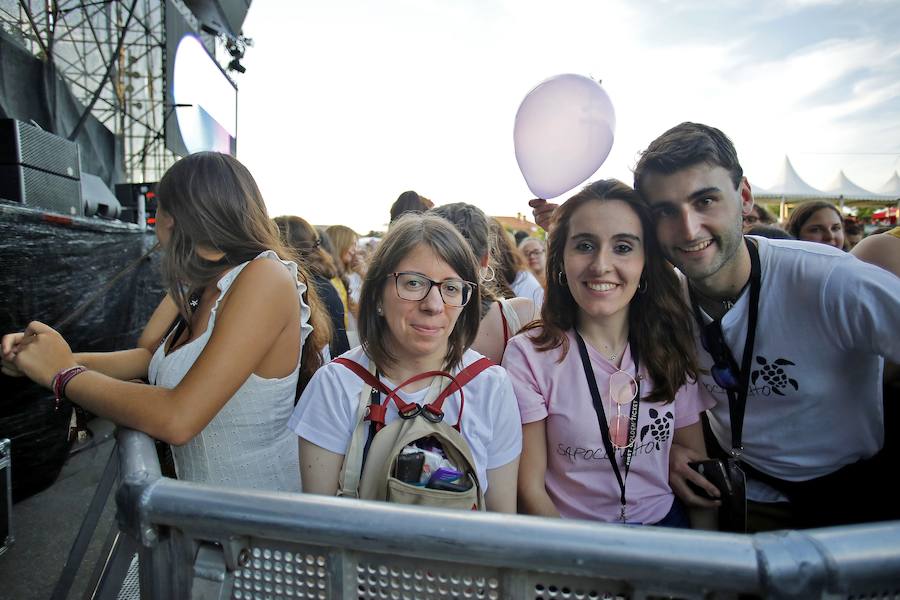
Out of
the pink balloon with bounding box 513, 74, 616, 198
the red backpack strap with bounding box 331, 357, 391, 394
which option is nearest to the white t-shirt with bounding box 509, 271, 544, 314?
the pink balloon with bounding box 513, 74, 616, 198

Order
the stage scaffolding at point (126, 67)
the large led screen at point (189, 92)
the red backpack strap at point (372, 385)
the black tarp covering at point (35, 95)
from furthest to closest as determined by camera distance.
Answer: the stage scaffolding at point (126, 67), the large led screen at point (189, 92), the black tarp covering at point (35, 95), the red backpack strap at point (372, 385)

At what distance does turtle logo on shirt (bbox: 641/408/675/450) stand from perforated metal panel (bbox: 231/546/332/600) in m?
1.24

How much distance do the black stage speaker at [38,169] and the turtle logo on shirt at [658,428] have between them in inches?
160

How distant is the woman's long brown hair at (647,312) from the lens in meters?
1.73

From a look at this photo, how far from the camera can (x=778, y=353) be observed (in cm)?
169

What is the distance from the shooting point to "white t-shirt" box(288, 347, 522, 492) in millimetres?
1403

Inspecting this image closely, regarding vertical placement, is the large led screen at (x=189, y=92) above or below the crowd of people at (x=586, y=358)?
above

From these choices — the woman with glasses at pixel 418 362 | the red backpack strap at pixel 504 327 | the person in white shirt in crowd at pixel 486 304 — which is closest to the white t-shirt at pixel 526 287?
the person in white shirt in crowd at pixel 486 304

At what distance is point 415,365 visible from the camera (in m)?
1.57

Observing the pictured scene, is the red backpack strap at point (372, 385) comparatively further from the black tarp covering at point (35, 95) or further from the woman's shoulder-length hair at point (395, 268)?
the black tarp covering at point (35, 95)

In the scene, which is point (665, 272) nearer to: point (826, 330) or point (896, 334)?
point (826, 330)

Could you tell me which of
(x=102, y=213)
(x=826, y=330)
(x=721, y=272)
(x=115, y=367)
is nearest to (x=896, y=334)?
(x=826, y=330)

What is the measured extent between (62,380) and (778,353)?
87.3 inches

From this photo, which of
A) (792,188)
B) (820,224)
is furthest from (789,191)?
(820,224)
